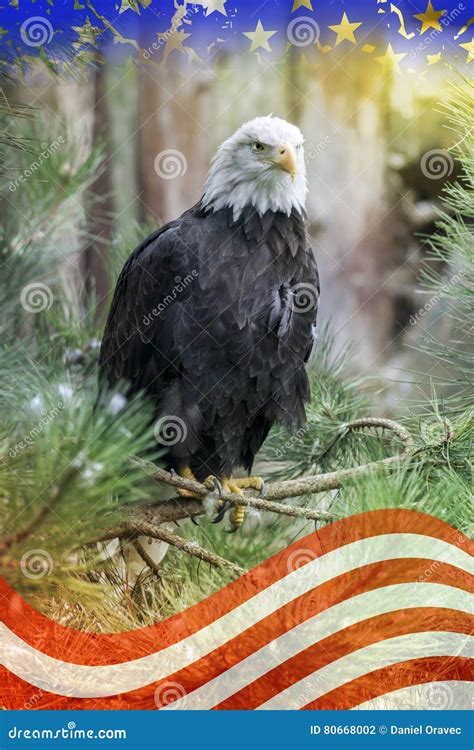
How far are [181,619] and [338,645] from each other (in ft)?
0.40

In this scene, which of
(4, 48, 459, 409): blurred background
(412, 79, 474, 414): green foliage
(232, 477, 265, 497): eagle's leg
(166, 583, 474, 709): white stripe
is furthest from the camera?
(232, 477, 265, 497): eagle's leg

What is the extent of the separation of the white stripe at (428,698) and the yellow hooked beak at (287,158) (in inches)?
24.9

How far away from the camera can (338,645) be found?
534 mm

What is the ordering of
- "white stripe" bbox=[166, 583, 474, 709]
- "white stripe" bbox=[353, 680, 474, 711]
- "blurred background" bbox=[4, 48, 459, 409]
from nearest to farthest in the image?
"white stripe" bbox=[166, 583, 474, 709] → "white stripe" bbox=[353, 680, 474, 711] → "blurred background" bbox=[4, 48, 459, 409]

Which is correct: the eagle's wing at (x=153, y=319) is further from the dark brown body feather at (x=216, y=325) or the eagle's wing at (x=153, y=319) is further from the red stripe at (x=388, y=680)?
the red stripe at (x=388, y=680)

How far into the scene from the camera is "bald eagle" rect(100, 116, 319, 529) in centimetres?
100

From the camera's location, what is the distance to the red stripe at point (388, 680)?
58 cm

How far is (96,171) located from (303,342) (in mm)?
350

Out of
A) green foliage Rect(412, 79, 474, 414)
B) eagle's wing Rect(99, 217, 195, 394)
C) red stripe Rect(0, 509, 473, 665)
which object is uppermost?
green foliage Rect(412, 79, 474, 414)

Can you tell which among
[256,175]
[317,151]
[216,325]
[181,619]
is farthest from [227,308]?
[181,619]

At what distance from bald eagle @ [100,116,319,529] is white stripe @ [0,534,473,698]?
0.42 m

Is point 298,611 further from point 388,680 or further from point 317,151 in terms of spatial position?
point 317,151

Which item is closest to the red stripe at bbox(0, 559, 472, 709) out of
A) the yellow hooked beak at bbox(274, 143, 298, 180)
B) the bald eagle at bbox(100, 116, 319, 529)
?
the bald eagle at bbox(100, 116, 319, 529)

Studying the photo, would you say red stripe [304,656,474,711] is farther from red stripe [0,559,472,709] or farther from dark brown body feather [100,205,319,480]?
dark brown body feather [100,205,319,480]
